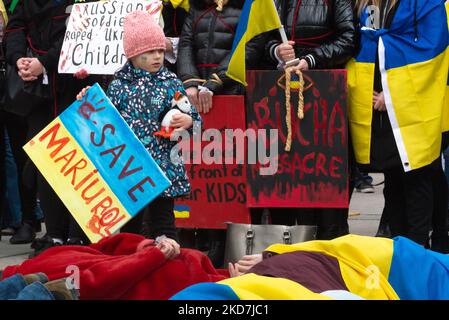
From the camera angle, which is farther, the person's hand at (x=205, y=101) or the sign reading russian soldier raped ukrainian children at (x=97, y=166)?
the person's hand at (x=205, y=101)

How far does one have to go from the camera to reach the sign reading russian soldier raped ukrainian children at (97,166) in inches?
216

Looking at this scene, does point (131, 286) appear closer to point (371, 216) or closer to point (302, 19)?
point (302, 19)

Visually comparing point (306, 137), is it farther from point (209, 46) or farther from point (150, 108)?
point (150, 108)

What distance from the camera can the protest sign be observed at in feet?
23.4

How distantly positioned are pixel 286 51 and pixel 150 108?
1.07m

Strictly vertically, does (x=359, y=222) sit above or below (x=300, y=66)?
below

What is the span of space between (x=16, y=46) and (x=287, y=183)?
6.68 ft

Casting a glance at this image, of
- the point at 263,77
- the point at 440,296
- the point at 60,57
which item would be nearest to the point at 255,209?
the point at 263,77

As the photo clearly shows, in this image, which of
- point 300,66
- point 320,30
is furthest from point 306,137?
point 320,30

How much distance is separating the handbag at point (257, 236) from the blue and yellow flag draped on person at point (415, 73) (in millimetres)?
752

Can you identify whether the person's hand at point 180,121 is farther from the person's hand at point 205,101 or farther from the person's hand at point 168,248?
the person's hand at point 168,248

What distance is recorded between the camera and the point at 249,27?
676cm

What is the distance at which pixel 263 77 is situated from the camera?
6.99 metres

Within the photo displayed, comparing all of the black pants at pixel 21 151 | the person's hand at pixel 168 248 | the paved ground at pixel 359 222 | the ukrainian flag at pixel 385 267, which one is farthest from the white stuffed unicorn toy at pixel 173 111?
the black pants at pixel 21 151
